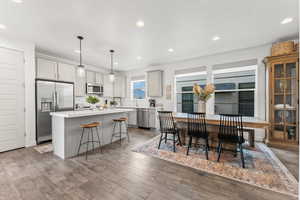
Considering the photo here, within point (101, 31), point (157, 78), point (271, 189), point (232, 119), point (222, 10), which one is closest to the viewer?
point (271, 189)

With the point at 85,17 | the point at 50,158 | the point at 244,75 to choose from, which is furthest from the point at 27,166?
the point at 244,75

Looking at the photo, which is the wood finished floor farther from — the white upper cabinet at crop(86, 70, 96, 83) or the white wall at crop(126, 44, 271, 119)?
the white upper cabinet at crop(86, 70, 96, 83)

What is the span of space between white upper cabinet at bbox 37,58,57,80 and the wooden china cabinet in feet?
20.6

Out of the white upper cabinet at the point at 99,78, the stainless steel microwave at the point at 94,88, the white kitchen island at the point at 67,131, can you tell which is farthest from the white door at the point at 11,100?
the white upper cabinet at the point at 99,78

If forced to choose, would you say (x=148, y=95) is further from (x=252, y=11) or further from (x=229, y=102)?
(x=252, y=11)

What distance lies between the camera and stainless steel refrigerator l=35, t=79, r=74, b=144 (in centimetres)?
354

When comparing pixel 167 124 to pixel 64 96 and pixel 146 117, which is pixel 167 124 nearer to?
pixel 146 117

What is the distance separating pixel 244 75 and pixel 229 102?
956mm

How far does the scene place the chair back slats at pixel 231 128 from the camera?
7.92 feet

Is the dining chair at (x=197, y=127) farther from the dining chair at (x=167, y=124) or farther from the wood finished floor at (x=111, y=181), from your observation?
the wood finished floor at (x=111, y=181)

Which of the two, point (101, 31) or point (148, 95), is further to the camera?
point (148, 95)

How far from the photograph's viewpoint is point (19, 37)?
10.2 feet

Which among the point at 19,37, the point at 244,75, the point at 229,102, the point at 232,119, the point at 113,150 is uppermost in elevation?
the point at 19,37

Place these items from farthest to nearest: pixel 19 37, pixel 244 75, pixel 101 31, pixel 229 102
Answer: pixel 229 102 < pixel 244 75 < pixel 19 37 < pixel 101 31
